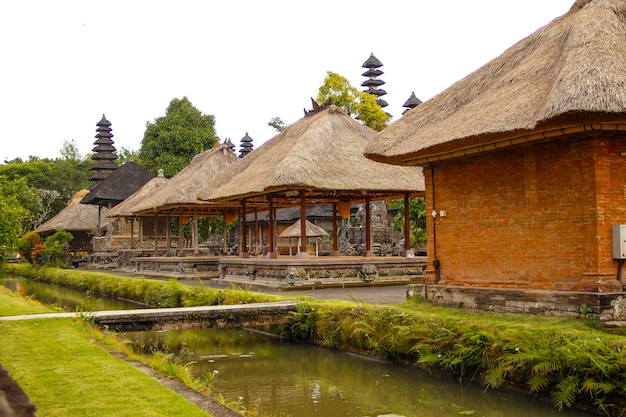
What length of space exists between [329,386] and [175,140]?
40201 millimetres

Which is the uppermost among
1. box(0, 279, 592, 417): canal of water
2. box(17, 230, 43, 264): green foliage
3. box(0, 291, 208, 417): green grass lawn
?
box(17, 230, 43, 264): green foliage

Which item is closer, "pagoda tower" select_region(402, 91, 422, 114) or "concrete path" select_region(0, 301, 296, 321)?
"concrete path" select_region(0, 301, 296, 321)

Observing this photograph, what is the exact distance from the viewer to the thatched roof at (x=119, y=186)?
4112cm

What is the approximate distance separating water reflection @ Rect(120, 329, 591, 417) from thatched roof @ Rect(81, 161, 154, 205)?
2938 centimetres

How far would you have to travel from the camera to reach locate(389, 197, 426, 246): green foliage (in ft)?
111

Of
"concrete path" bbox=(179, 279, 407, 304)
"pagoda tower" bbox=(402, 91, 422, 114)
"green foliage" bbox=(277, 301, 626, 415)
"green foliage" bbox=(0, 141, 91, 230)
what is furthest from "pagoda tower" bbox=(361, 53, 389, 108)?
"green foliage" bbox=(277, 301, 626, 415)

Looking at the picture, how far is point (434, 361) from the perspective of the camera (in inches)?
372

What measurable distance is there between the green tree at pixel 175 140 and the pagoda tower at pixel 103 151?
5584 millimetres

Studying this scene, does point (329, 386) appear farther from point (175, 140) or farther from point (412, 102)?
point (175, 140)

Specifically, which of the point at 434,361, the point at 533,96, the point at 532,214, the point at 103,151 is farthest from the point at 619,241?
the point at 103,151

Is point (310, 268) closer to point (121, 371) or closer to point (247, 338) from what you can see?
point (247, 338)

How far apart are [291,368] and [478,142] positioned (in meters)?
5.22

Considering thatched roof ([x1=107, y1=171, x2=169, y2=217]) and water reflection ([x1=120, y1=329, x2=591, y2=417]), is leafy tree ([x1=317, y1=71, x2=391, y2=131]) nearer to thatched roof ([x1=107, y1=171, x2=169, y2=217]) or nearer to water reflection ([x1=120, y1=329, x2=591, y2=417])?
thatched roof ([x1=107, y1=171, x2=169, y2=217])

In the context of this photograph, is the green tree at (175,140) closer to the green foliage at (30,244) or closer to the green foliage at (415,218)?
the green foliage at (30,244)
